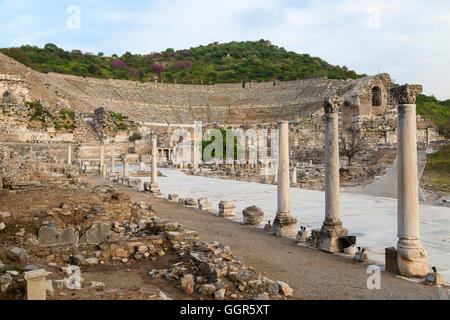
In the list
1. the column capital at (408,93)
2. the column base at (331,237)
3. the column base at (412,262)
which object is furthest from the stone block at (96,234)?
the column capital at (408,93)

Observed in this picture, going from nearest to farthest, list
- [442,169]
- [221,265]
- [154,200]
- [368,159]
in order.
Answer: [221,265] < [154,200] < [442,169] < [368,159]

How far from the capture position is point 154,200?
1559 centimetres

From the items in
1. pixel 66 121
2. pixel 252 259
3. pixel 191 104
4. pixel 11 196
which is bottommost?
pixel 252 259

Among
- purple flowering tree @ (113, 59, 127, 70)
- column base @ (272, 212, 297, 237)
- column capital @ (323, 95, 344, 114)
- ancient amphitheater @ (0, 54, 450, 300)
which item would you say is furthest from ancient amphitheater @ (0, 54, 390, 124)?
column capital @ (323, 95, 344, 114)

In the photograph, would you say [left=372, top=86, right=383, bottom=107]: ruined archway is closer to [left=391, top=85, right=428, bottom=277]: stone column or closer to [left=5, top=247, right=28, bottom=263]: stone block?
[left=391, top=85, right=428, bottom=277]: stone column

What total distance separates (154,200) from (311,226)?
7.90 metres

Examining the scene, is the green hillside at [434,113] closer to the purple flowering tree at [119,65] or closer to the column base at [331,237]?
the column base at [331,237]

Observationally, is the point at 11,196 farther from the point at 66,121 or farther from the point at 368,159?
the point at 66,121

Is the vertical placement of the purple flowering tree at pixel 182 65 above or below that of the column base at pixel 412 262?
above

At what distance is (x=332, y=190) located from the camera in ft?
25.4

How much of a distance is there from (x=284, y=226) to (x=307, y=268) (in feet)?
8.78

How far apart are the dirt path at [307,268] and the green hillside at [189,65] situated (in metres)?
81.6

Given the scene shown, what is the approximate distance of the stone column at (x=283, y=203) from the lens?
352 inches
